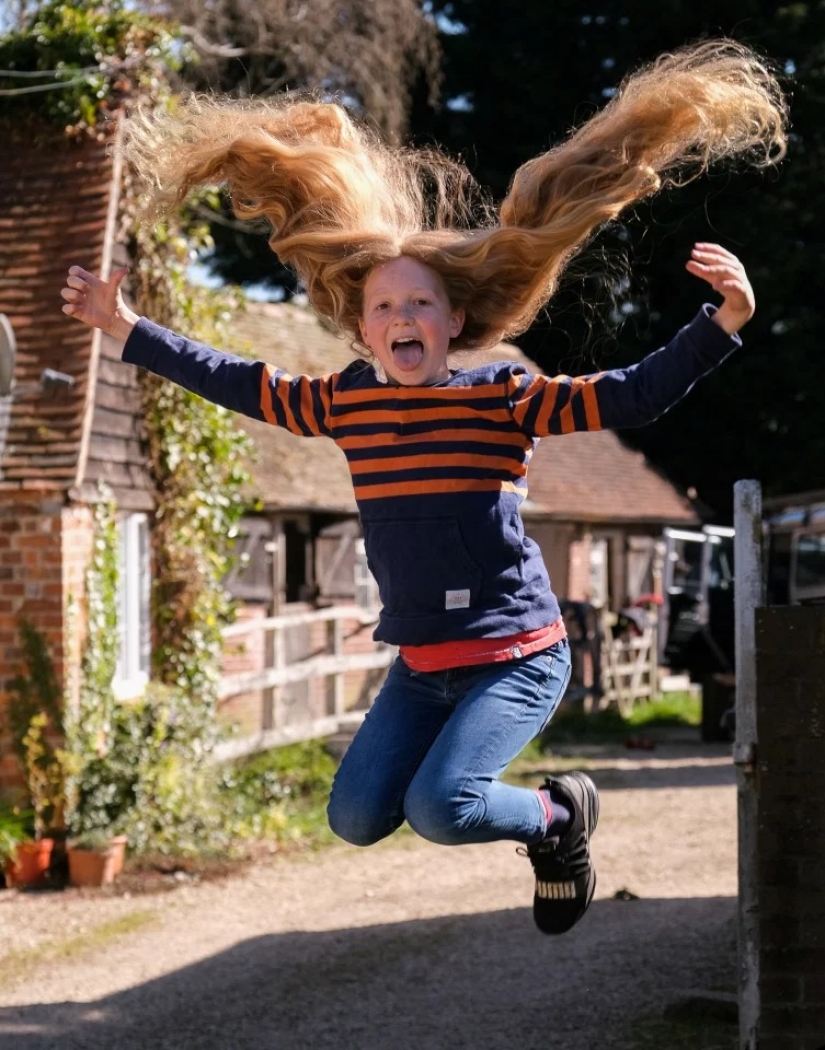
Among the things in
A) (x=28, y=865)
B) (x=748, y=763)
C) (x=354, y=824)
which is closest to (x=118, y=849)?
(x=28, y=865)

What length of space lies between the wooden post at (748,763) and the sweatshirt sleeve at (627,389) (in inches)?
60.9

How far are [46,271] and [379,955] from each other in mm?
5495

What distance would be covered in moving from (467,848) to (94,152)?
561 cm

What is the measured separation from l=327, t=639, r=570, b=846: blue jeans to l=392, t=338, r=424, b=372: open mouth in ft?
2.65

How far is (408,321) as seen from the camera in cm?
413

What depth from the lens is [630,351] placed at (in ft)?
84.4

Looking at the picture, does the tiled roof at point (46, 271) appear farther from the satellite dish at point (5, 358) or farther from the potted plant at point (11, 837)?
the potted plant at point (11, 837)

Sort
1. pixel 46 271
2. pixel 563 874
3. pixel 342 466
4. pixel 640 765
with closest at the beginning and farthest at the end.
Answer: pixel 563 874 < pixel 46 271 < pixel 640 765 < pixel 342 466

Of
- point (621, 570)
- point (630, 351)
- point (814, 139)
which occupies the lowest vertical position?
point (621, 570)

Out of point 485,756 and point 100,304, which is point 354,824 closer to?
point 485,756

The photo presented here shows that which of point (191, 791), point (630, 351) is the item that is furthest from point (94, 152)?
point (630, 351)

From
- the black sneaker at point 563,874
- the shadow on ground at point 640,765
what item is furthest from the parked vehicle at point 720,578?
the black sneaker at point 563,874

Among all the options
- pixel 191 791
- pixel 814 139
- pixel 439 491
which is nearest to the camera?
pixel 439 491

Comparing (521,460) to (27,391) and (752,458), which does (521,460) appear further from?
(752,458)
